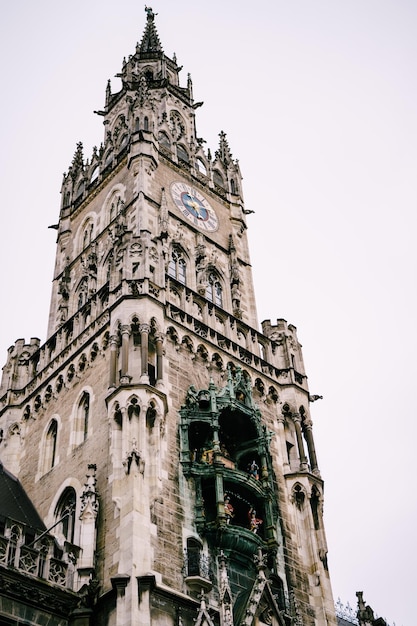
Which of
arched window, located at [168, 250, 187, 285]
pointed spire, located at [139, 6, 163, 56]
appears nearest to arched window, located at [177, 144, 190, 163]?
arched window, located at [168, 250, 187, 285]

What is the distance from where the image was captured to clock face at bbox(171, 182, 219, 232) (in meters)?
34.6

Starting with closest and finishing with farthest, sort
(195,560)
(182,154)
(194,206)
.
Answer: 1. (195,560)
2. (194,206)
3. (182,154)

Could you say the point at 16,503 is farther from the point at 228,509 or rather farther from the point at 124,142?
the point at 124,142

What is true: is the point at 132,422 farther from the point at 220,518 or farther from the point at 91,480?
the point at 220,518

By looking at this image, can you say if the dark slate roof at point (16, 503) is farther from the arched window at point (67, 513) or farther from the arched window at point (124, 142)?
the arched window at point (124, 142)

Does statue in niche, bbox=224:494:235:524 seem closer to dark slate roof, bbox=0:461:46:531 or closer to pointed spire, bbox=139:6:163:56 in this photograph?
dark slate roof, bbox=0:461:46:531

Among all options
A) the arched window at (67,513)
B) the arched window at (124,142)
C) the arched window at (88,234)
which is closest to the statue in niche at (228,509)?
the arched window at (67,513)

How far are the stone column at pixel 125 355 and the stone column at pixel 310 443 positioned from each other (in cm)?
740

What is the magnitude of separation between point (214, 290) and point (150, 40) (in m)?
20.2

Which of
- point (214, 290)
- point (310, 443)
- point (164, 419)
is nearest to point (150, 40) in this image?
point (214, 290)

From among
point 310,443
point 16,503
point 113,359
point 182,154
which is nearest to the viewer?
point 113,359

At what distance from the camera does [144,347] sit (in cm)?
2492

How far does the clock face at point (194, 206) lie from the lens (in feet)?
113

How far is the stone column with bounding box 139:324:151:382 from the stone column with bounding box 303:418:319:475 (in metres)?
7.01
